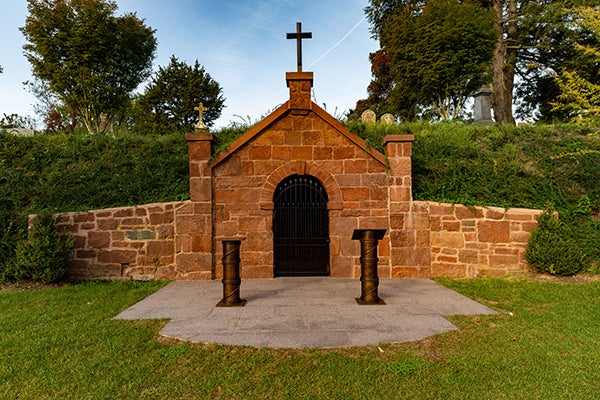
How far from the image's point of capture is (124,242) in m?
7.25

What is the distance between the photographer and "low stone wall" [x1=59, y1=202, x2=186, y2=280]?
7.21 metres

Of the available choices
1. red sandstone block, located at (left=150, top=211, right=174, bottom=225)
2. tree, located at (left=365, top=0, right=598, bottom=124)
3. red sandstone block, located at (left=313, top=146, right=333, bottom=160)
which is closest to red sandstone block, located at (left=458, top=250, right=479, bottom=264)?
red sandstone block, located at (left=313, top=146, right=333, bottom=160)

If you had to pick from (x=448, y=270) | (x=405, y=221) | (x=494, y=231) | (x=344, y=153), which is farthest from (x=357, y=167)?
(x=494, y=231)

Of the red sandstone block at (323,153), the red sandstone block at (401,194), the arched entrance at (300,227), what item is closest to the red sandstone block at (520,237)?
the red sandstone block at (401,194)

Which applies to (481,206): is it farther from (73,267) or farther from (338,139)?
(73,267)

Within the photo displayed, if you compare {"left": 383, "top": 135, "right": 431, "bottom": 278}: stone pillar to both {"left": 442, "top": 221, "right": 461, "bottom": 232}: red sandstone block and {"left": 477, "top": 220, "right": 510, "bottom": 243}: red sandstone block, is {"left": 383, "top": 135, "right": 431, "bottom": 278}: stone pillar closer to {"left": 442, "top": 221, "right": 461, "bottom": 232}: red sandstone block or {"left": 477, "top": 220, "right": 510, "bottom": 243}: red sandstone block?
{"left": 442, "top": 221, "right": 461, "bottom": 232}: red sandstone block

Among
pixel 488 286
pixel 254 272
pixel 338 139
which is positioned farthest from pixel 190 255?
pixel 488 286

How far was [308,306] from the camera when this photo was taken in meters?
5.16

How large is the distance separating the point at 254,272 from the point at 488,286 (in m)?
5.04

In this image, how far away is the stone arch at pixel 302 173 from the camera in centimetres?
744

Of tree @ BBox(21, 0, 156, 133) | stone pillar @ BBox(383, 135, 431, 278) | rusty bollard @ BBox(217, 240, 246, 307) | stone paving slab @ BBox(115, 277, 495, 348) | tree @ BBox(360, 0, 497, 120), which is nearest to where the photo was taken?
stone paving slab @ BBox(115, 277, 495, 348)

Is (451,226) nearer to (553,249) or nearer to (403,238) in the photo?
(403,238)

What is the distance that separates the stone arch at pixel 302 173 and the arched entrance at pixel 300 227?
0.21 meters

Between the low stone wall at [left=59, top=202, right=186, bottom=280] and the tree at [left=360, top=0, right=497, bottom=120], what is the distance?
15513 millimetres
